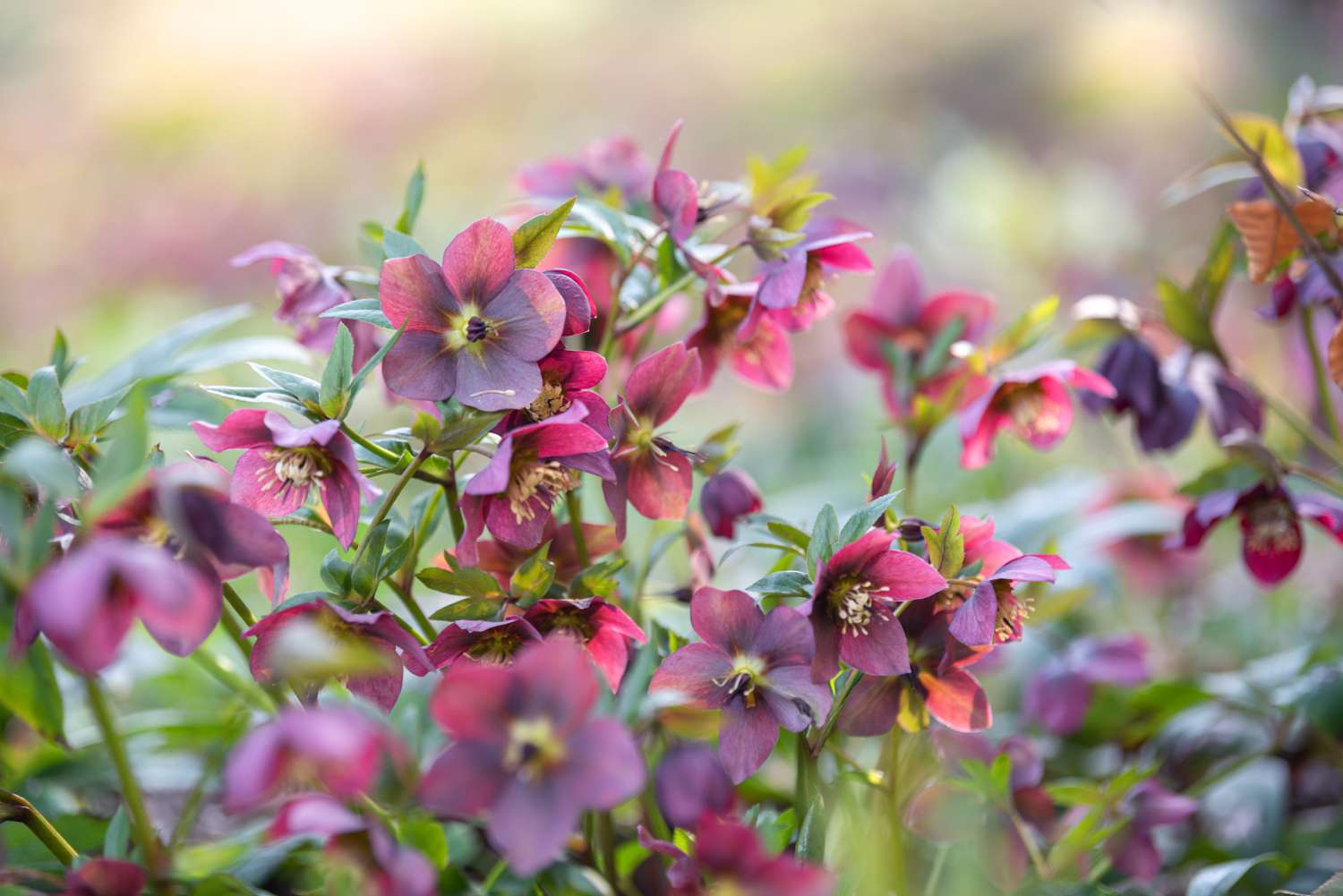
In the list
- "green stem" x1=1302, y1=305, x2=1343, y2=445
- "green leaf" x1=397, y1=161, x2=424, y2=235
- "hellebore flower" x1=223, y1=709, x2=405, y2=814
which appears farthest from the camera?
"green stem" x1=1302, y1=305, x2=1343, y2=445

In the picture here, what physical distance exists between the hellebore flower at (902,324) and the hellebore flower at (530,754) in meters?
0.47

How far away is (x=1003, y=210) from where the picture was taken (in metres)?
2.00

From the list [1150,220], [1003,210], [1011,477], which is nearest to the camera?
[1011,477]

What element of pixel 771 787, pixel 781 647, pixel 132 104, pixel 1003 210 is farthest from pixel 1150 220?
pixel 132 104

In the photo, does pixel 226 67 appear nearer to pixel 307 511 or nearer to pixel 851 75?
pixel 851 75

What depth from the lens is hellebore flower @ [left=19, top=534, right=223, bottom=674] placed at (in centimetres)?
39

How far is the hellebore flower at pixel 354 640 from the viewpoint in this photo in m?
0.52

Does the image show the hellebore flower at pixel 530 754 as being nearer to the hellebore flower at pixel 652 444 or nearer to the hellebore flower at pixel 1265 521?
the hellebore flower at pixel 652 444

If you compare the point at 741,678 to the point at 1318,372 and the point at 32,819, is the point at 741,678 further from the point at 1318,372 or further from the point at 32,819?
the point at 1318,372

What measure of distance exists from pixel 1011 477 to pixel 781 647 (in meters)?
1.18

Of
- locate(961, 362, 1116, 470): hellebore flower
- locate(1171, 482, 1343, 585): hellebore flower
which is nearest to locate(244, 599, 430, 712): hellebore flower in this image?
locate(961, 362, 1116, 470): hellebore flower

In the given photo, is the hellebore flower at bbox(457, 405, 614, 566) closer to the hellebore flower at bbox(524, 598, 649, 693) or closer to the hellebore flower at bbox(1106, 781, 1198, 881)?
the hellebore flower at bbox(524, 598, 649, 693)

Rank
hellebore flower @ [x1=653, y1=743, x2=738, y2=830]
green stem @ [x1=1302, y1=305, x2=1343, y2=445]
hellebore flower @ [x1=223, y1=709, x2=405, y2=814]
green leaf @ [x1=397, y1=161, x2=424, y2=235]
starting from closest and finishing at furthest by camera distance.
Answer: hellebore flower @ [x1=223, y1=709, x2=405, y2=814]
hellebore flower @ [x1=653, y1=743, x2=738, y2=830]
green leaf @ [x1=397, y1=161, x2=424, y2=235]
green stem @ [x1=1302, y1=305, x2=1343, y2=445]

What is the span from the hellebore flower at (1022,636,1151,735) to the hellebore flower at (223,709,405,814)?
0.62 m
